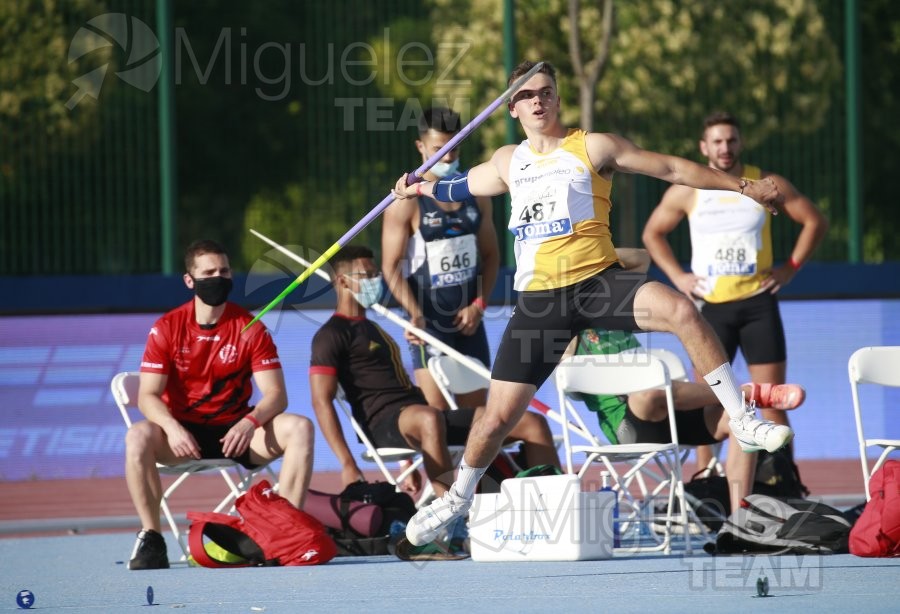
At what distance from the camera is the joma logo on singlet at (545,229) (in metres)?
6.30

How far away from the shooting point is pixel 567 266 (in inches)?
248

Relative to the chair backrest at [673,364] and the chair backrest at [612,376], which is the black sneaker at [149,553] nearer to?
the chair backrest at [612,376]

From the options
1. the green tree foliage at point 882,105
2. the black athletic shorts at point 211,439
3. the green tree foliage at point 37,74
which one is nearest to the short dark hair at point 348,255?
the black athletic shorts at point 211,439

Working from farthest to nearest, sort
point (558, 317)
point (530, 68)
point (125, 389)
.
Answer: point (125, 389)
point (530, 68)
point (558, 317)

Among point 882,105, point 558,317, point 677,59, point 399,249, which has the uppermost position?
point 677,59

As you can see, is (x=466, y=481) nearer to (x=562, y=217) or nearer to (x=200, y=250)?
(x=562, y=217)

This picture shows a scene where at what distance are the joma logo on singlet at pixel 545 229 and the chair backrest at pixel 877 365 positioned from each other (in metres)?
2.11

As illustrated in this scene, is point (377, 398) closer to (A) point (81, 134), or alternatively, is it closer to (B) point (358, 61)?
(A) point (81, 134)

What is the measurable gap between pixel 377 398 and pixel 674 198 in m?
2.29

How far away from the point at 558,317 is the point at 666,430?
5.22 ft

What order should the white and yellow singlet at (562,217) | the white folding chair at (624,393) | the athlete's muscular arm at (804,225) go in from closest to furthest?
the white and yellow singlet at (562,217) → the white folding chair at (624,393) → the athlete's muscular arm at (804,225)

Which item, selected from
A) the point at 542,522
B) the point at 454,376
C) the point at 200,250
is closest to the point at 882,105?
the point at 454,376

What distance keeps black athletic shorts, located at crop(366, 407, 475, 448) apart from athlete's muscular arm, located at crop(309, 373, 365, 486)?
0.57 ft

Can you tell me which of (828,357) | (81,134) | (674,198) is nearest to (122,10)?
(81,134)
